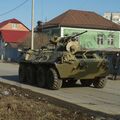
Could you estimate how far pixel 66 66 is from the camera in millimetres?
19812

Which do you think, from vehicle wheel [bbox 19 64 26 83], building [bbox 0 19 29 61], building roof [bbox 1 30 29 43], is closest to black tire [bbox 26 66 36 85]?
vehicle wheel [bbox 19 64 26 83]

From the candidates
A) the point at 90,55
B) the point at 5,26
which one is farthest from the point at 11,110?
the point at 5,26

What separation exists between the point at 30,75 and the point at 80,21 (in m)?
43.1

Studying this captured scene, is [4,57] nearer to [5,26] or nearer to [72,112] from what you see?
[5,26]

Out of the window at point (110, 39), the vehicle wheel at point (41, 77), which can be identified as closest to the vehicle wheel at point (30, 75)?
the vehicle wheel at point (41, 77)

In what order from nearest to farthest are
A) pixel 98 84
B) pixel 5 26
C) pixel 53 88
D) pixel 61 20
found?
pixel 53 88
pixel 98 84
pixel 61 20
pixel 5 26

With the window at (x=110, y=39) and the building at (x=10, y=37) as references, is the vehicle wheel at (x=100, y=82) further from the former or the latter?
the window at (x=110, y=39)

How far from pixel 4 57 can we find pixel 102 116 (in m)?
62.5

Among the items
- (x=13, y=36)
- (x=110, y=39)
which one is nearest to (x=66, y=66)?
(x=110, y=39)

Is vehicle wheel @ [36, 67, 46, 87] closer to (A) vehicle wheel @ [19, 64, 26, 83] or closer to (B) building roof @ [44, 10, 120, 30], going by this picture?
(A) vehicle wheel @ [19, 64, 26, 83]

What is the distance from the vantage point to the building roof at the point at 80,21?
2534 inches

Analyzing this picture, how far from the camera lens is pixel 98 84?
69.6 feet

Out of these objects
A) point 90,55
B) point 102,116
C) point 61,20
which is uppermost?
point 61,20

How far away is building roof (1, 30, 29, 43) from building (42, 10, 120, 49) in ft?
43.3
